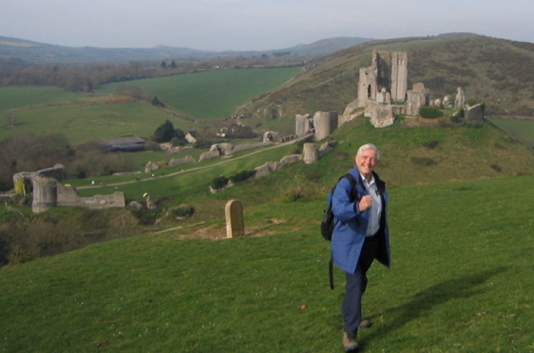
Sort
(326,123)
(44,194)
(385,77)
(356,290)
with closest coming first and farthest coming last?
(356,290)
(44,194)
(326,123)
(385,77)

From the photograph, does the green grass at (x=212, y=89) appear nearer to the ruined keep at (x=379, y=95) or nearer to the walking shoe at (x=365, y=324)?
the ruined keep at (x=379, y=95)

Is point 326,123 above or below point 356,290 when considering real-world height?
below

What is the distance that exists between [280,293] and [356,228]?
124 inches

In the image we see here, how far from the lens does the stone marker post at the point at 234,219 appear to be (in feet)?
52.0

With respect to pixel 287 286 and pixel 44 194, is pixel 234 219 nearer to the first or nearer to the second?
pixel 287 286

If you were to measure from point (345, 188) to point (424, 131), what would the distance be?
35.4m

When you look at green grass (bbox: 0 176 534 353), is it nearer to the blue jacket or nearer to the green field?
the blue jacket

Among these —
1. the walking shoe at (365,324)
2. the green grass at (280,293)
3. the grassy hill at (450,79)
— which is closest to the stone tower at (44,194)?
the green grass at (280,293)

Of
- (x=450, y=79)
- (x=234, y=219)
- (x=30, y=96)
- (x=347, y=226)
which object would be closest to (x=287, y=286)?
(x=347, y=226)

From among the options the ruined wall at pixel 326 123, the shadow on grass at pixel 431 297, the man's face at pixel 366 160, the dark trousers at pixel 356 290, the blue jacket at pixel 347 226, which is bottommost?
the ruined wall at pixel 326 123

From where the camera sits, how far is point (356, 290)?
7.26 metres

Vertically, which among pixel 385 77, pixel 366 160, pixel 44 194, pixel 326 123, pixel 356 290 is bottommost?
pixel 44 194

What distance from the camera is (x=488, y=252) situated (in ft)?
36.0

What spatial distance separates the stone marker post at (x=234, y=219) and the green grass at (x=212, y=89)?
91340mm
